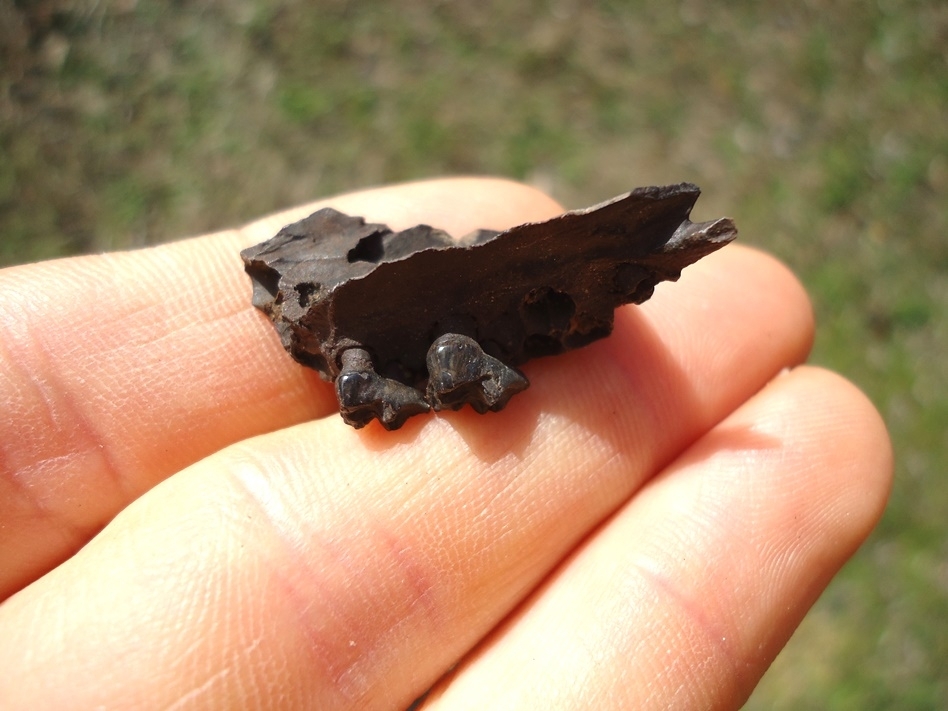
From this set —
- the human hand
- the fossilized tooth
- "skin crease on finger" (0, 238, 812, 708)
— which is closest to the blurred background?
the human hand

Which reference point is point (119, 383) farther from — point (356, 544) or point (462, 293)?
point (462, 293)

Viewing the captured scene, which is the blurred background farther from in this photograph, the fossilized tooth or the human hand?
the fossilized tooth

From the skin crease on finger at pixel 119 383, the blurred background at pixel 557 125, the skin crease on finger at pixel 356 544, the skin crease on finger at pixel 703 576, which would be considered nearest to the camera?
the skin crease on finger at pixel 356 544

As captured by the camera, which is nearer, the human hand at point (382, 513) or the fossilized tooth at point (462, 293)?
the human hand at point (382, 513)

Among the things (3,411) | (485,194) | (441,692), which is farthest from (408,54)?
(441,692)

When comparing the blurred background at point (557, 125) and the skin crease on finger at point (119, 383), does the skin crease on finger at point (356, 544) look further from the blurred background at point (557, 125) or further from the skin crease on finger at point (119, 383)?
the blurred background at point (557, 125)

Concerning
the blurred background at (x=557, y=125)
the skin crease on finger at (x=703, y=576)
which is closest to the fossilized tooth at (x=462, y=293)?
the skin crease on finger at (x=703, y=576)

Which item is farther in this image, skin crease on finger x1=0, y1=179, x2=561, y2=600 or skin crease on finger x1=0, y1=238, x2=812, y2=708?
skin crease on finger x1=0, y1=179, x2=561, y2=600
